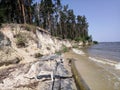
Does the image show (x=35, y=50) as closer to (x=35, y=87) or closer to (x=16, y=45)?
(x=16, y=45)

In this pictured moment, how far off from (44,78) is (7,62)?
→ 19.7 ft

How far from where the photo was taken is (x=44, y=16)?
5600cm

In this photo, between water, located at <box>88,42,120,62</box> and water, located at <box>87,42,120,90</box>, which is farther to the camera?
water, located at <box>88,42,120,62</box>

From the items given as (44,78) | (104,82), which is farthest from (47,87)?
(104,82)

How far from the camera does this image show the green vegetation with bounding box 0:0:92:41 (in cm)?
3144

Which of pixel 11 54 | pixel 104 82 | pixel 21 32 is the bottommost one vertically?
pixel 104 82

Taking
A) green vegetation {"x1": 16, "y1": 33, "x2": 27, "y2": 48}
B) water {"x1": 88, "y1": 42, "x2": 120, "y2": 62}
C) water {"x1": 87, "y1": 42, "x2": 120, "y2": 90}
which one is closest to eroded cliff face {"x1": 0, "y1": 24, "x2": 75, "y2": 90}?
green vegetation {"x1": 16, "y1": 33, "x2": 27, "y2": 48}

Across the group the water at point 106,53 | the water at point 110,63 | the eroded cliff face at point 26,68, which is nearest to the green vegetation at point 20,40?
the eroded cliff face at point 26,68

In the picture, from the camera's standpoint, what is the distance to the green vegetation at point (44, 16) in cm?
3144

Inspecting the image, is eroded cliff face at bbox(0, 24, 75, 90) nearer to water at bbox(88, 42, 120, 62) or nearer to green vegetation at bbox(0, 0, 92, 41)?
green vegetation at bbox(0, 0, 92, 41)

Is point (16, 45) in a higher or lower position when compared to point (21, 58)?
higher

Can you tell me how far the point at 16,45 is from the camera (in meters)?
17.8

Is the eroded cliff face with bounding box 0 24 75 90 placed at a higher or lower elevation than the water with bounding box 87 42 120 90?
higher

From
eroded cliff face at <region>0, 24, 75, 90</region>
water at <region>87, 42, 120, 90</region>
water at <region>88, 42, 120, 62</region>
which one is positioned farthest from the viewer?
water at <region>88, 42, 120, 62</region>
